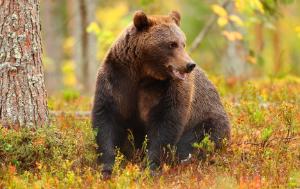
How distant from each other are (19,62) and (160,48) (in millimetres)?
1522

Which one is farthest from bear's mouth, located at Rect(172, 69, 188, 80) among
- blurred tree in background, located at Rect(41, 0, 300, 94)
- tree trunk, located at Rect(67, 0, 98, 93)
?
tree trunk, located at Rect(67, 0, 98, 93)

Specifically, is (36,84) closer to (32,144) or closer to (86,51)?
(32,144)

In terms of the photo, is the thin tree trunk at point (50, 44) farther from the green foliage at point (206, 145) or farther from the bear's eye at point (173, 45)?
the bear's eye at point (173, 45)

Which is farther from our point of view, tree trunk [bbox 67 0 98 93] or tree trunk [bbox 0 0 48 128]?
tree trunk [bbox 67 0 98 93]

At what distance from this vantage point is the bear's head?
6961 millimetres

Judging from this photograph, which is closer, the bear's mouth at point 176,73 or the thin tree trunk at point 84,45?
the bear's mouth at point 176,73

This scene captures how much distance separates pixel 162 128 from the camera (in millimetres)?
7062

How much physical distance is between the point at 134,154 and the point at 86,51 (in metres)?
10.1

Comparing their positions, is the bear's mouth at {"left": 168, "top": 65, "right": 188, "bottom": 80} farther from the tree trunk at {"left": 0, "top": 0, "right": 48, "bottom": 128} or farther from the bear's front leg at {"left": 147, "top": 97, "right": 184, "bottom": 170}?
the tree trunk at {"left": 0, "top": 0, "right": 48, "bottom": 128}

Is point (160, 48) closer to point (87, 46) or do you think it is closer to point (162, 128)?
point (162, 128)

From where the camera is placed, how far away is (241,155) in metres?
7.21

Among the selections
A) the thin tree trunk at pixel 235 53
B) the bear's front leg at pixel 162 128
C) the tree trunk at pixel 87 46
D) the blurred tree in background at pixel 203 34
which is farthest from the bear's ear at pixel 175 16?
the tree trunk at pixel 87 46

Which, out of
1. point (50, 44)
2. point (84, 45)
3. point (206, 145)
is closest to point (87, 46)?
point (84, 45)

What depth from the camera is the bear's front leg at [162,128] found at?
277 inches
